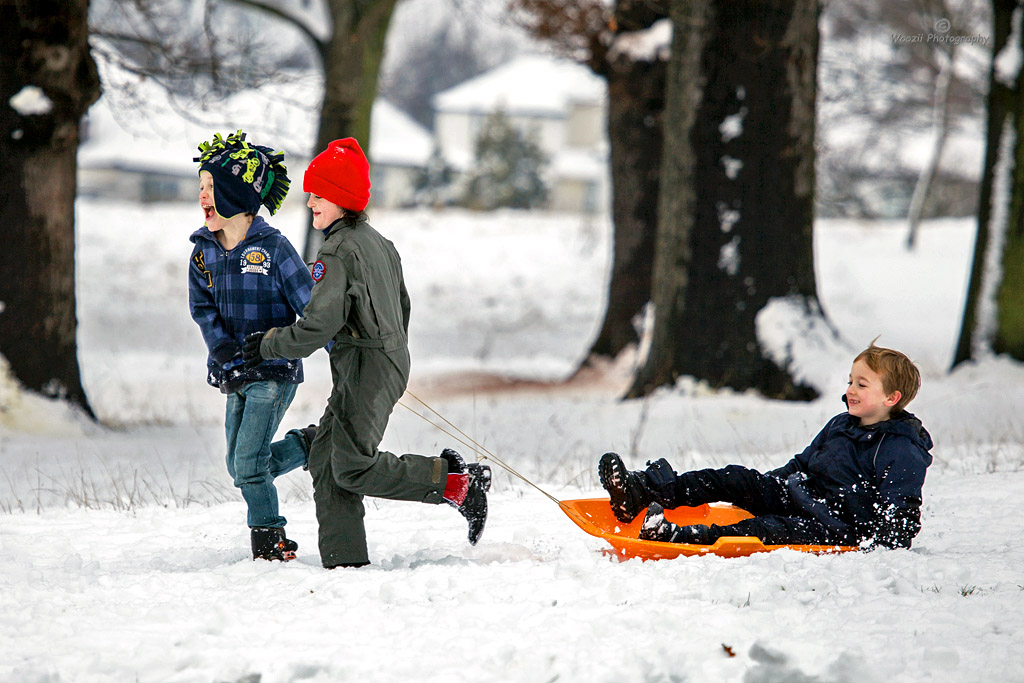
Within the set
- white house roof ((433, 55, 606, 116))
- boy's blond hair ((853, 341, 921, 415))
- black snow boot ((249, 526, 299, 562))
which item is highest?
white house roof ((433, 55, 606, 116))

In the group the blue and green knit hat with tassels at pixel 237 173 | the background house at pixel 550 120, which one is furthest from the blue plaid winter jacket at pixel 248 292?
the background house at pixel 550 120

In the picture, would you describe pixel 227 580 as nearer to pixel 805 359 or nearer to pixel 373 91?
pixel 805 359

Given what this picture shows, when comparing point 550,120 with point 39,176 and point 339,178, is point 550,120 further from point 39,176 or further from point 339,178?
point 339,178

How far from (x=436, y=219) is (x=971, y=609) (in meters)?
21.1

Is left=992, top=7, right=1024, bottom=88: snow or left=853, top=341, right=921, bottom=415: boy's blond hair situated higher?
left=992, top=7, right=1024, bottom=88: snow

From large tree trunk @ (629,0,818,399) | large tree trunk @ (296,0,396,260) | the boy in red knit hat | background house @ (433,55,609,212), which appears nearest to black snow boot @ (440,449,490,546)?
the boy in red knit hat

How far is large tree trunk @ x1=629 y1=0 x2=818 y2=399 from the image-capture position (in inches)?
303

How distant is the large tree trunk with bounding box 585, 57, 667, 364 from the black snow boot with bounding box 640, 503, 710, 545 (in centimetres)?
731

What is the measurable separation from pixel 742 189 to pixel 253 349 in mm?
5221

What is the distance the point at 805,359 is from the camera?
24.7ft

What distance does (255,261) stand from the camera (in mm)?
3807

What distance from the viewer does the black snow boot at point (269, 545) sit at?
12.4 feet

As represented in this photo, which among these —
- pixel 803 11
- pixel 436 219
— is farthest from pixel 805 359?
pixel 436 219

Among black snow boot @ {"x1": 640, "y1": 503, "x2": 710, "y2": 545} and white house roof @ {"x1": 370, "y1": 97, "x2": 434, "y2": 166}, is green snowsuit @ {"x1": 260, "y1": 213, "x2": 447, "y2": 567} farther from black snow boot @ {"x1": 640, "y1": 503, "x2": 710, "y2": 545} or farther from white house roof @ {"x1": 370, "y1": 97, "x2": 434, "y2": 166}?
white house roof @ {"x1": 370, "y1": 97, "x2": 434, "y2": 166}
